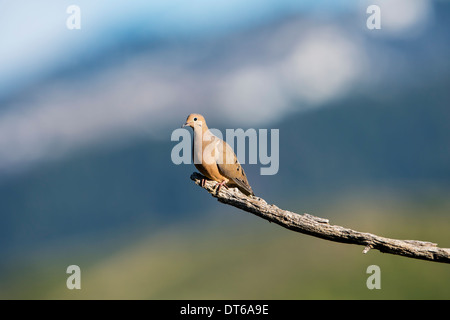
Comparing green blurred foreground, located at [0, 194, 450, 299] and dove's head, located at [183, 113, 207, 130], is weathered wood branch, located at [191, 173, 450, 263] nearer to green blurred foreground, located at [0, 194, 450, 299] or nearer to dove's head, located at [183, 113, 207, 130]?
dove's head, located at [183, 113, 207, 130]

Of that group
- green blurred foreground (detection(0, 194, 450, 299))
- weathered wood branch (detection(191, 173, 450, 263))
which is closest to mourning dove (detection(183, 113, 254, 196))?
weathered wood branch (detection(191, 173, 450, 263))

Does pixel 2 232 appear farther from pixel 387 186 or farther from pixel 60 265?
pixel 387 186

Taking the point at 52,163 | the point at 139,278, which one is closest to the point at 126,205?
the point at 52,163

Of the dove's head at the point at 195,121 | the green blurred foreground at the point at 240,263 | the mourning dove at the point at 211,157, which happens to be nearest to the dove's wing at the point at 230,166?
the mourning dove at the point at 211,157

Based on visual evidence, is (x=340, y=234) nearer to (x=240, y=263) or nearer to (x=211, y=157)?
(x=211, y=157)

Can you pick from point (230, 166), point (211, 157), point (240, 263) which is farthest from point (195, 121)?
point (240, 263)
